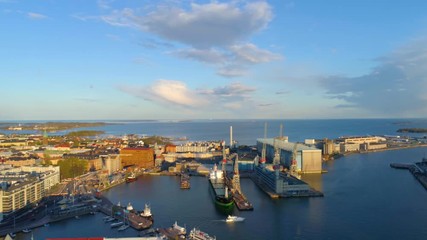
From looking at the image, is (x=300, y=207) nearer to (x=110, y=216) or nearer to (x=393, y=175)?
(x=110, y=216)

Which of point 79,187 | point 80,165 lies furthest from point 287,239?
point 80,165

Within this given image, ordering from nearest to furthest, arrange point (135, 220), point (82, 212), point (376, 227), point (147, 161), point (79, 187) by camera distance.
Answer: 1. point (376, 227)
2. point (135, 220)
3. point (82, 212)
4. point (79, 187)
5. point (147, 161)

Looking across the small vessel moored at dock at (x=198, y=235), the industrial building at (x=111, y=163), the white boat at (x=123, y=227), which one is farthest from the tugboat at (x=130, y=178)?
the small vessel moored at dock at (x=198, y=235)

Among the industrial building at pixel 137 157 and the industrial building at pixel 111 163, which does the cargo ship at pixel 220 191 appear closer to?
the industrial building at pixel 111 163

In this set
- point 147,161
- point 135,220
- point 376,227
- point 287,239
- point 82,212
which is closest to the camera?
point 287,239

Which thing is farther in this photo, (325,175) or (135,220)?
(325,175)

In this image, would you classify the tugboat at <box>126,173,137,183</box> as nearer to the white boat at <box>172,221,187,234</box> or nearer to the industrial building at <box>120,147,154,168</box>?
the industrial building at <box>120,147,154,168</box>

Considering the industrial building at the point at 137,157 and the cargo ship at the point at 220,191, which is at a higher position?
the industrial building at the point at 137,157
